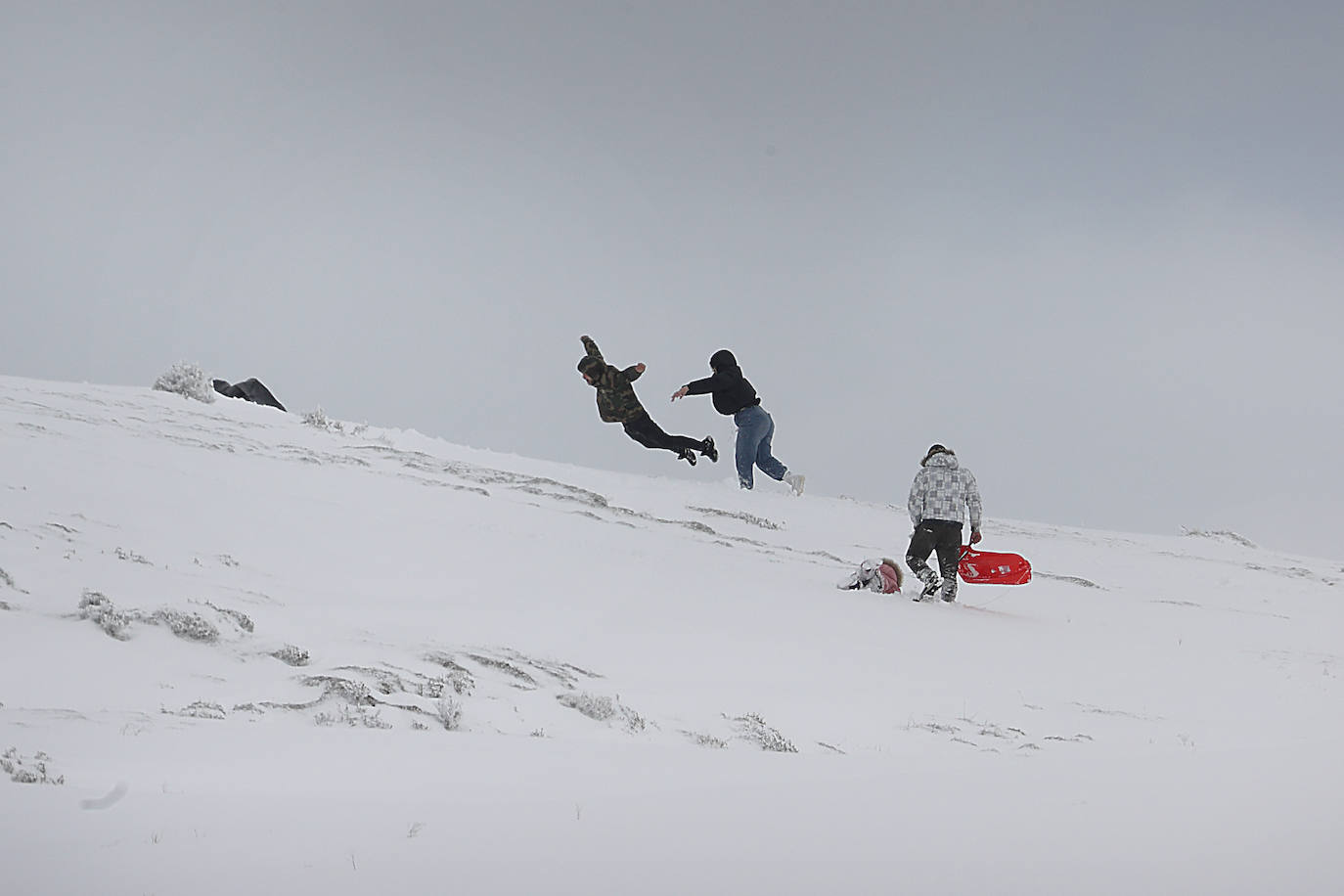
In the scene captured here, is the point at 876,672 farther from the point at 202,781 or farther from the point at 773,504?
the point at 773,504

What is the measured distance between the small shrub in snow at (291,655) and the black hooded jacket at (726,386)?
9.58 m

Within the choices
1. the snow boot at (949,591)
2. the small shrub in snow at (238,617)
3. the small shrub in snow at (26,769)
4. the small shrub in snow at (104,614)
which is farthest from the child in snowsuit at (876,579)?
the small shrub in snow at (26,769)

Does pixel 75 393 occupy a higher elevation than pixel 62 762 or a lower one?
higher

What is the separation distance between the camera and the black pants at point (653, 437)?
508 inches

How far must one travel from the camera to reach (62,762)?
9.44 feet

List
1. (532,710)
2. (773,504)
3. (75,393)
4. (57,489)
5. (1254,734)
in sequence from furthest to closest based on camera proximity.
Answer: (773,504), (75,393), (57,489), (1254,734), (532,710)

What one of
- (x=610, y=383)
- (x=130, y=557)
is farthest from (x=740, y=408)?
(x=130, y=557)

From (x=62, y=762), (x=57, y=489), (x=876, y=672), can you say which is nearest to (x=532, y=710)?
(x=62, y=762)

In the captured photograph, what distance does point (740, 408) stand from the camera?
14.1m

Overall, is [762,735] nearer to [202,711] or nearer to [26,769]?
[202,711]

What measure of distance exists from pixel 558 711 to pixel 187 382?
37.4ft

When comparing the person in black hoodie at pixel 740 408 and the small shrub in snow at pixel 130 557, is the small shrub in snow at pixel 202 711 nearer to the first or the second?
the small shrub in snow at pixel 130 557

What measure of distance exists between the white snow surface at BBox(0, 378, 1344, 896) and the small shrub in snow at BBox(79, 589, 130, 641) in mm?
20

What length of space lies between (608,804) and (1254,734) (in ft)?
12.7
